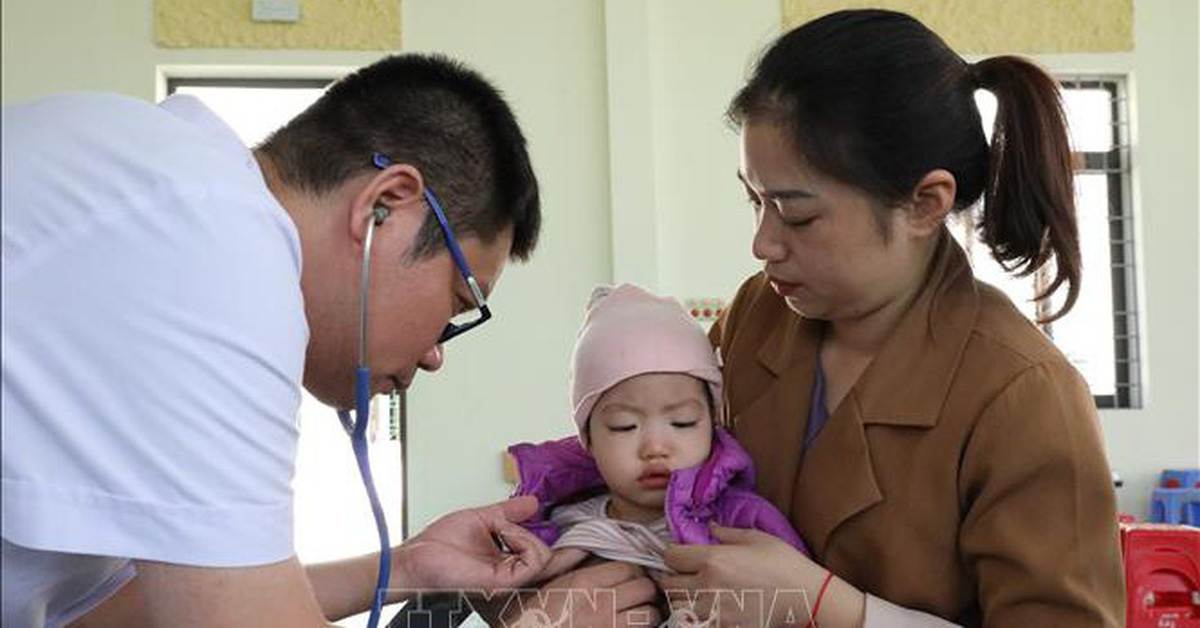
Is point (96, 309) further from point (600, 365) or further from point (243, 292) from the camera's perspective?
point (600, 365)

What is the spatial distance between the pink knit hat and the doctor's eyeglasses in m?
0.39

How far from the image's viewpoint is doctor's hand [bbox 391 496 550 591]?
1.86 m

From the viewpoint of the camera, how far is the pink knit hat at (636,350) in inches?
76.2

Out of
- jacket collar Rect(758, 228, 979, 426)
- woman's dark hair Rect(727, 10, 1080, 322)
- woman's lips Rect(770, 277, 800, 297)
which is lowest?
jacket collar Rect(758, 228, 979, 426)

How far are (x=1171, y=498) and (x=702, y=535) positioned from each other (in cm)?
484

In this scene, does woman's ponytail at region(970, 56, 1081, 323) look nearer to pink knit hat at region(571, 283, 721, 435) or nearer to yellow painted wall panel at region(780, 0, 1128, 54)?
pink knit hat at region(571, 283, 721, 435)

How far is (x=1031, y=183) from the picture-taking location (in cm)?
170

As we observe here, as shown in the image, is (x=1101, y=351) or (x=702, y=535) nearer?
(x=702, y=535)

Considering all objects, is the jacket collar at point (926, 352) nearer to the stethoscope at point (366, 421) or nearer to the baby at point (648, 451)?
the baby at point (648, 451)

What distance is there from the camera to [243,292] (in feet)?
3.63

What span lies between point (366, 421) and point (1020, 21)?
214 inches

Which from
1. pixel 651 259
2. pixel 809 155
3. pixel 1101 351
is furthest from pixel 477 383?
pixel 809 155

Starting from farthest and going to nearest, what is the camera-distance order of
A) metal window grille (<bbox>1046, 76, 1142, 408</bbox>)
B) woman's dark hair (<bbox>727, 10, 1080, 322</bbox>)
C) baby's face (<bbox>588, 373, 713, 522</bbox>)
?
metal window grille (<bbox>1046, 76, 1142, 408</bbox>) → baby's face (<bbox>588, 373, 713, 522</bbox>) → woman's dark hair (<bbox>727, 10, 1080, 322</bbox>)

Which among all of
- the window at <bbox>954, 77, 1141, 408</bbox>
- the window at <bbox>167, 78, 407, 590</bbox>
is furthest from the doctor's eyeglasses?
the window at <bbox>954, 77, 1141, 408</bbox>
